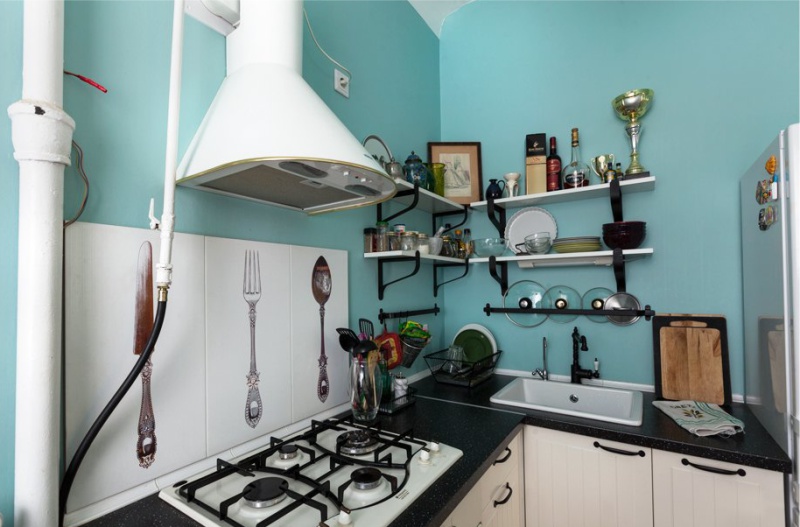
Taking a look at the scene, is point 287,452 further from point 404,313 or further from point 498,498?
point 404,313

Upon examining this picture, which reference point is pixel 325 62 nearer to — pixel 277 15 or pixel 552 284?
pixel 277 15

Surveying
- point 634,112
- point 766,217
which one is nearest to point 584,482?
point 766,217

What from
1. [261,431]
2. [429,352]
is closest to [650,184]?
[429,352]

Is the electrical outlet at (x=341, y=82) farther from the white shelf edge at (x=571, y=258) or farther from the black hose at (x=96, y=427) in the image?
the black hose at (x=96, y=427)

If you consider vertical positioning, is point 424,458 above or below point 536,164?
below

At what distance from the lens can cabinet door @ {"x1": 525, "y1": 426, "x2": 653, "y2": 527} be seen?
135 centimetres

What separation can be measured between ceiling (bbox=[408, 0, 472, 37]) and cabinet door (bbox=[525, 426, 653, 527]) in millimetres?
2291

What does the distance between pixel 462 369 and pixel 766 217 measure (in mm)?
1363

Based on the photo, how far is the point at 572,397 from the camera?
6.20 ft

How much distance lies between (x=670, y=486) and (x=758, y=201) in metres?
1.02

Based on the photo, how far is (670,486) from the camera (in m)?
1.29

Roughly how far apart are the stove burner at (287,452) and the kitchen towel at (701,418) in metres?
1.29

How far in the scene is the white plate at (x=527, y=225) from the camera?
6.89ft

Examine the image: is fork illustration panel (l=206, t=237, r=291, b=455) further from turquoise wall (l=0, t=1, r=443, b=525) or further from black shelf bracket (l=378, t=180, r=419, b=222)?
black shelf bracket (l=378, t=180, r=419, b=222)
